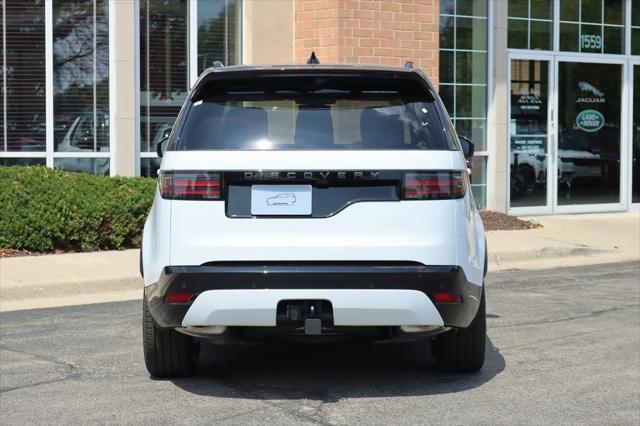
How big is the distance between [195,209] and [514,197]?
39.5ft

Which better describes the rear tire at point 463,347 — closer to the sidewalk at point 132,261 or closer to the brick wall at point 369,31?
the sidewalk at point 132,261

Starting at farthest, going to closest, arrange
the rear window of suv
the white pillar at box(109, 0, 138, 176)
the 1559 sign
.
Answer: the 1559 sign
the white pillar at box(109, 0, 138, 176)
the rear window of suv

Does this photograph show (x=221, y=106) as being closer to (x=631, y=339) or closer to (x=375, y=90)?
(x=375, y=90)

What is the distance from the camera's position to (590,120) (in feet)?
59.0

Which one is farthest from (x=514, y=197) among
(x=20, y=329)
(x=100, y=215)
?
(x=20, y=329)

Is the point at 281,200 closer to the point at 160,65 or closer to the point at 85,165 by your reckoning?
the point at 85,165

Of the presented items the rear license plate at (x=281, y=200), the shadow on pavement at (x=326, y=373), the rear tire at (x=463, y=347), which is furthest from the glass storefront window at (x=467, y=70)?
the rear license plate at (x=281, y=200)

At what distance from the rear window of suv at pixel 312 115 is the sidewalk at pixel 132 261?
14.3ft

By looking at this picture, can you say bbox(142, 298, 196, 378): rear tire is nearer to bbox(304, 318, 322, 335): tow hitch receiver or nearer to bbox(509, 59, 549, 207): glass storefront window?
bbox(304, 318, 322, 335): tow hitch receiver

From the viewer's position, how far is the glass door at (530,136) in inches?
677

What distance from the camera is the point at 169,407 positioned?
19.7ft

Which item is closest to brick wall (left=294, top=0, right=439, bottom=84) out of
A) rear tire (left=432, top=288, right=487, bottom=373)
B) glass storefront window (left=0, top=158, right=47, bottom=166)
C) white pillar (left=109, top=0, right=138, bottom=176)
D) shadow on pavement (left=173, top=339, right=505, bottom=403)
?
white pillar (left=109, top=0, right=138, bottom=176)

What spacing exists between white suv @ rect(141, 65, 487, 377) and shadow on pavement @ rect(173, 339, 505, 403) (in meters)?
0.51

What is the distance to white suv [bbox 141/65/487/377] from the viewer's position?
573cm
